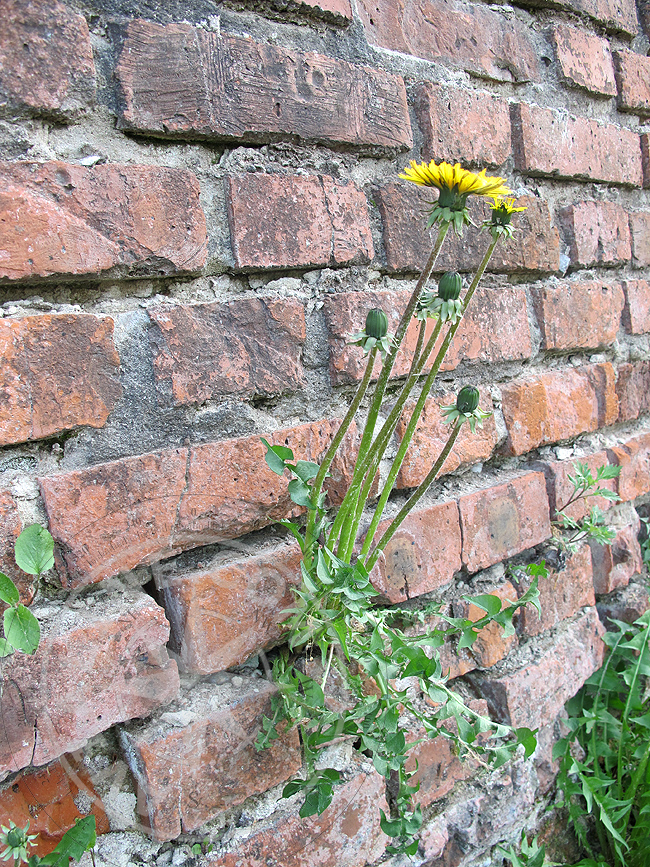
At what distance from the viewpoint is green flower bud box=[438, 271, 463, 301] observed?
0.63m

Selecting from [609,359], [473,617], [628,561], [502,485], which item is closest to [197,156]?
[502,485]

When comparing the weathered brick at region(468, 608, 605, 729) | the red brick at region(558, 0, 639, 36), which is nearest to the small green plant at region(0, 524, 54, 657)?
the weathered brick at region(468, 608, 605, 729)

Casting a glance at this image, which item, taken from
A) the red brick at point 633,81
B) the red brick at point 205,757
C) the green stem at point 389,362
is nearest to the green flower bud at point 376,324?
the green stem at point 389,362

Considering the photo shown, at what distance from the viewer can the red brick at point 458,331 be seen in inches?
34.5

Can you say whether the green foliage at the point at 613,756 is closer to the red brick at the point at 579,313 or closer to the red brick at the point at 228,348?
the red brick at the point at 579,313

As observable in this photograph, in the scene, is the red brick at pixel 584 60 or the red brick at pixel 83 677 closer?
the red brick at pixel 83 677

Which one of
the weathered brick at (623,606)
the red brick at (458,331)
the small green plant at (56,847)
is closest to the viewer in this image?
the small green plant at (56,847)

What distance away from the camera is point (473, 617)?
41.1 inches

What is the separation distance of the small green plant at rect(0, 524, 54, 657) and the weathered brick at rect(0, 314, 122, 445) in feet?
0.34

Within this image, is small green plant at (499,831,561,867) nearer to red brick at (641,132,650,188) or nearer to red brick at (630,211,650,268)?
red brick at (630,211,650,268)

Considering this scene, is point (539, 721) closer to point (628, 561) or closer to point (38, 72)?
point (628, 561)

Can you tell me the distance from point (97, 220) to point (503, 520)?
793 millimetres

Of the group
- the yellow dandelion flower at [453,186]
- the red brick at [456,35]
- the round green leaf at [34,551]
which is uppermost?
the red brick at [456,35]

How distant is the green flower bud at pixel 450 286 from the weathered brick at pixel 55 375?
0.37 m
